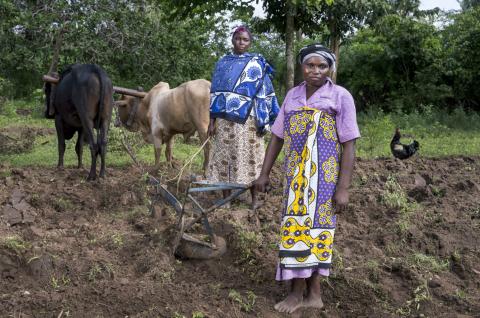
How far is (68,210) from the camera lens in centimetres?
604

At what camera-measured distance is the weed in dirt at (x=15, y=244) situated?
445 centimetres

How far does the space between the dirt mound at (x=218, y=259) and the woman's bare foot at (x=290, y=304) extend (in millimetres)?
87

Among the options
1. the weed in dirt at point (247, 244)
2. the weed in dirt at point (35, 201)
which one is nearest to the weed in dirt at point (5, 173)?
the weed in dirt at point (35, 201)

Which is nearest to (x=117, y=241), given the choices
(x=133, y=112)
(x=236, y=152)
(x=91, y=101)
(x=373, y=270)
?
(x=236, y=152)

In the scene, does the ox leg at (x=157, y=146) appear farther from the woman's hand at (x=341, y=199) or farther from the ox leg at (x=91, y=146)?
the woman's hand at (x=341, y=199)

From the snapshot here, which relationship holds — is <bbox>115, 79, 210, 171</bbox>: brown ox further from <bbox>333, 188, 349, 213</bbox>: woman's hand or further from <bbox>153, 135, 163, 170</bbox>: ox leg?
<bbox>333, 188, 349, 213</bbox>: woman's hand

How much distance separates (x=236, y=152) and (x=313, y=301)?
7.53 ft

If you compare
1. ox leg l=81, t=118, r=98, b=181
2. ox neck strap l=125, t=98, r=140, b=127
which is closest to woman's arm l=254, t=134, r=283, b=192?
ox leg l=81, t=118, r=98, b=181

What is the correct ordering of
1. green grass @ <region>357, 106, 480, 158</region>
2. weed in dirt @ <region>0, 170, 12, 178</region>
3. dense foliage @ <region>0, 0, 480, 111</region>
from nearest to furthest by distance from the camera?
1. weed in dirt @ <region>0, 170, 12, 178</region>
2. green grass @ <region>357, 106, 480, 158</region>
3. dense foliage @ <region>0, 0, 480, 111</region>

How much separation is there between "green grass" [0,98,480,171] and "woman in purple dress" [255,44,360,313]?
4623 millimetres

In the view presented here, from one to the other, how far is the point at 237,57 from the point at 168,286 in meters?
2.47

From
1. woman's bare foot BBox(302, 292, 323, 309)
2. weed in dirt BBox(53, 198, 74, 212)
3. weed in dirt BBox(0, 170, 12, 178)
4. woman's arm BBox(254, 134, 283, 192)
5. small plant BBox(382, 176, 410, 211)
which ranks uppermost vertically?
woman's arm BBox(254, 134, 283, 192)

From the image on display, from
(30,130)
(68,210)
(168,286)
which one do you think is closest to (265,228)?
(168,286)

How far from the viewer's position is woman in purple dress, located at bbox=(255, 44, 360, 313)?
3.64m
